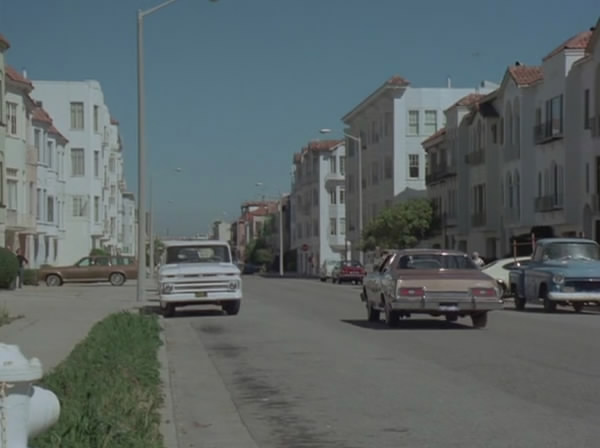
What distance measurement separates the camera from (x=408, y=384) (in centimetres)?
1389

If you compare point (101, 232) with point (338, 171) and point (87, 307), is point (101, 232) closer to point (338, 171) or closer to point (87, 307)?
point (338, 171)

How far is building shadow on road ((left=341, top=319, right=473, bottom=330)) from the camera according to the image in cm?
2353

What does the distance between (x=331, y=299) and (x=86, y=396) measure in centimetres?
3039

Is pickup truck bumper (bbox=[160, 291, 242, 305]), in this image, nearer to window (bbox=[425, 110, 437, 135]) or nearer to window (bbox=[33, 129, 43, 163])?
window (bbox=[33, 129, 43, 163])

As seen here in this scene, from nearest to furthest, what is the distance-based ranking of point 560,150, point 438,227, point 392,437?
point 392,437 → point 560,150 → point 438,227

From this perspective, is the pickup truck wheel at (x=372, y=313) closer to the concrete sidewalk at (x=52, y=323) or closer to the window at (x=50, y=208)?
the concrete sidewalk at (x=52, y=323)

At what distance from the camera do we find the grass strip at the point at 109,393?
833cm

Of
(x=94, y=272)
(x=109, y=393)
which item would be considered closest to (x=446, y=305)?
(x=109, y=393)

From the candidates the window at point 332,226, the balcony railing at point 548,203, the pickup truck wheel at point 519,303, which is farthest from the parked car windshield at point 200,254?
the window at point 332,226

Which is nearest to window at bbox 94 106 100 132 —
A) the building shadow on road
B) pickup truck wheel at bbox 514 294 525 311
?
pickup truck wheel at bbox 514 294 525 311

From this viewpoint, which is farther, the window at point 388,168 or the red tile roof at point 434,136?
the window at point 388,168

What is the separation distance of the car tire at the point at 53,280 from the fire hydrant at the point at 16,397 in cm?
5318

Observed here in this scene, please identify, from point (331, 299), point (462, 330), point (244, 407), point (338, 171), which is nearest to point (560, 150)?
point (331, 299)

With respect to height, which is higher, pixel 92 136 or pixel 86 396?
pixel 92 136
